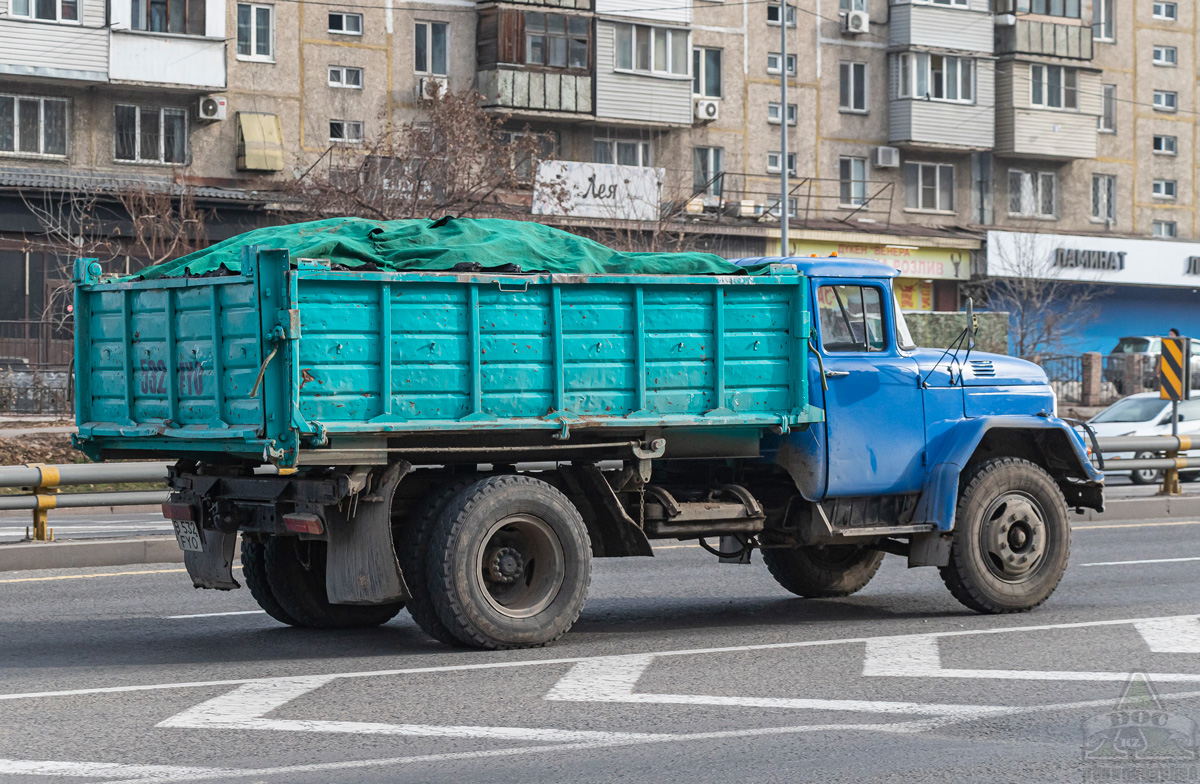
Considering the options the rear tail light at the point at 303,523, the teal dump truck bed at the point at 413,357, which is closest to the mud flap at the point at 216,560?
the teal dump truck bed at the point at 413,357

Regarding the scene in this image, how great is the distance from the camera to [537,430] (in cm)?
942

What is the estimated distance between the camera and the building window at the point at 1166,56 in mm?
54719

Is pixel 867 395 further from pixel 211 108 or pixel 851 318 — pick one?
pixel 211 108

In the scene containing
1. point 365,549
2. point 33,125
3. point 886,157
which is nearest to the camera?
point 365,549

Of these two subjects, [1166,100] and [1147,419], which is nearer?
[1147,419]

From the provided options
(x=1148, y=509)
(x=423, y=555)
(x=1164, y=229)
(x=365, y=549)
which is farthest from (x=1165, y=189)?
(x=365, y=549)

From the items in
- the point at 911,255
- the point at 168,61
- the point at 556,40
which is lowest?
the point at 911,255

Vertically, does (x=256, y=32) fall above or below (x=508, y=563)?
above

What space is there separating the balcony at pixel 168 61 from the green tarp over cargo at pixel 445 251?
28893mm

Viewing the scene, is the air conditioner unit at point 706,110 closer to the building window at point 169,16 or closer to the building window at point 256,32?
the building window at point 256,32

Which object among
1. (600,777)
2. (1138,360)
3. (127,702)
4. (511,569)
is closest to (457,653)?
(511,569)

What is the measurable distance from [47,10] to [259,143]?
5.33 metres

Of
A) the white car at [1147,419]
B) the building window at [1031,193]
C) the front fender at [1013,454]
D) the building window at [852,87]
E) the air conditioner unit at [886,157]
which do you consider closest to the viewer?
the front fender at [1013,454]

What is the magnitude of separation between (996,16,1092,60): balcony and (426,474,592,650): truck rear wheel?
144ft
